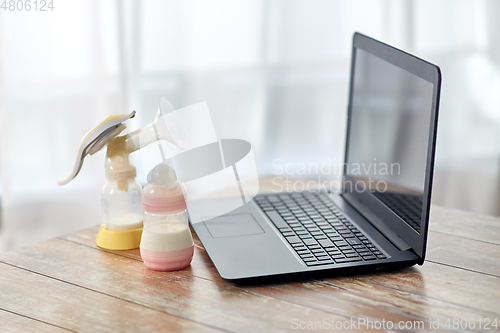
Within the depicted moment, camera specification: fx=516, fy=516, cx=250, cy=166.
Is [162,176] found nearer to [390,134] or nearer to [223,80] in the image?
[390,134]

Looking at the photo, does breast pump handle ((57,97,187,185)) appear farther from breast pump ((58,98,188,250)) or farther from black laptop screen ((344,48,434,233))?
black laptop screen ((344,48,434,233))

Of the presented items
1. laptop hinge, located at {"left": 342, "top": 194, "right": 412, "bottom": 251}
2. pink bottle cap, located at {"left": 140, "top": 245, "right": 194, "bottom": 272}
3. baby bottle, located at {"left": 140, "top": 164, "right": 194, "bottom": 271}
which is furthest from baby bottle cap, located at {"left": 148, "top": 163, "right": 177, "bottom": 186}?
laptop hinge, located at {"left": 342, "top": 194, "right": 412, "bottom": 251}

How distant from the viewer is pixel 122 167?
872mm

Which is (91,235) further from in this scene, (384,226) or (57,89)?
(57,89)

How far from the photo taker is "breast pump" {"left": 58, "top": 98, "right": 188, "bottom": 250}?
2.73ft

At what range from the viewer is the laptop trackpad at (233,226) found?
90cm

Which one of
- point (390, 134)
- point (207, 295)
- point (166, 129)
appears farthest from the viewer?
point (390, 134)

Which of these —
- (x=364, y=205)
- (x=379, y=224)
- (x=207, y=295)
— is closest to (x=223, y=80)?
(x=364, y=205)

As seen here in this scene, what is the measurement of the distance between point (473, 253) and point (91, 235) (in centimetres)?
69

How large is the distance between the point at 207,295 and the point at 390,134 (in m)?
0.46

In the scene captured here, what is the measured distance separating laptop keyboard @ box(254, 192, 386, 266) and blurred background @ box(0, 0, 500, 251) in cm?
93

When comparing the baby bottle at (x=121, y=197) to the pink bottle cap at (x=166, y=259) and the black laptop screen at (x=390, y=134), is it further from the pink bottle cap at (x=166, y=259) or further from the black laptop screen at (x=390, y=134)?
the black laptop screen at (x=390, y=134)

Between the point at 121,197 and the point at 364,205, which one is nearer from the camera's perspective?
the point at 121,197

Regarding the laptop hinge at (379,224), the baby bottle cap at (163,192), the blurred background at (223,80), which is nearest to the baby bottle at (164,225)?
the baby bottle cap at (163,192)
